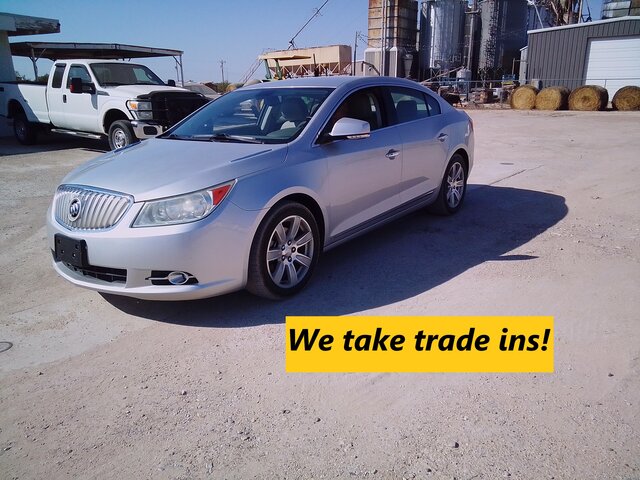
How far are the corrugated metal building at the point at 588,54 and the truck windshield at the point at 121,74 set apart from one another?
881 inches

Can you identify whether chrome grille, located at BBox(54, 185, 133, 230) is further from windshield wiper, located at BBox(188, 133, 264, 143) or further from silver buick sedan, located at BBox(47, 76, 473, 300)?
windshield wiper, located at BBox(188, 133, 264, 143)

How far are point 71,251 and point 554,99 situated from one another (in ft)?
75.2

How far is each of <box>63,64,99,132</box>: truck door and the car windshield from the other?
274 inches

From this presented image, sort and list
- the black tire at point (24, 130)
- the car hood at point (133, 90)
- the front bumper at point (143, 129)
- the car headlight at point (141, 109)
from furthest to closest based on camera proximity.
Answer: the black tire at point (24, 130) → the car hood at point (133, 90) → the car headlight at point (141, 109) → the front bumper at point (143, 129)

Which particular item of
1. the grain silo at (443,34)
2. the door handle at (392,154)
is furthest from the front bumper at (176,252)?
the grain silo at (443,34)

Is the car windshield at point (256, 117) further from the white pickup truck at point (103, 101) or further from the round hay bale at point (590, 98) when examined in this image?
the round hay bale at point (590, 98)

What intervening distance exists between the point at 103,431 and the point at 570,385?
8.08 ft

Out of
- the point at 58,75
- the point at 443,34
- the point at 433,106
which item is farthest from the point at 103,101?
the point at 443,34

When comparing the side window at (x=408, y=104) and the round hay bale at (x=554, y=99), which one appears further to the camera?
the round hay bale at (x=554, y=99)

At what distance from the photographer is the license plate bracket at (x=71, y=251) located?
3338 millimetres

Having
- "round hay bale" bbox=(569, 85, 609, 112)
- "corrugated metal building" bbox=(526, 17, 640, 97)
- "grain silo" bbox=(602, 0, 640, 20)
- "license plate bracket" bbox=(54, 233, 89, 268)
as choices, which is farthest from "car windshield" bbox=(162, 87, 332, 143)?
"grain silo" bbox=(602, 0, 640, 20)

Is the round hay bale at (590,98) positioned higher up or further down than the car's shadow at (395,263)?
higher up

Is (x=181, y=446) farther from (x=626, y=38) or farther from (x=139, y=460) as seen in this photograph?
(x=626, y=38)

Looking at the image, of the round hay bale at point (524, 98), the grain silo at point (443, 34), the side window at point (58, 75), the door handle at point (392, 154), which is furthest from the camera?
the grain silo at point (443, 34)
